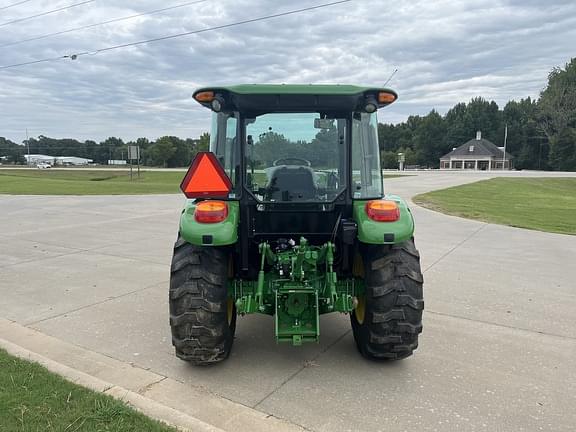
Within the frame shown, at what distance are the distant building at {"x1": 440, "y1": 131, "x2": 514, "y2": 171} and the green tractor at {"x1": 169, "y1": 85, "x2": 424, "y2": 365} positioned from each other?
86.1m

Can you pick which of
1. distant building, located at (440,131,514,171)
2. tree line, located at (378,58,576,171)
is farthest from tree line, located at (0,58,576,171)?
distant building, located at (440,131,514,171)

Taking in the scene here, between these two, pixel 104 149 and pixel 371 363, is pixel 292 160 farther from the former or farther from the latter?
pixel 104 149

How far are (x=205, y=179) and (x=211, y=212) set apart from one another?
247 millimetres

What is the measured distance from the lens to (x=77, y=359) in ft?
12.0

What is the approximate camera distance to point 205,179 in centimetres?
323

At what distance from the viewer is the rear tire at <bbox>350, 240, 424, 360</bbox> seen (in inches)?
130

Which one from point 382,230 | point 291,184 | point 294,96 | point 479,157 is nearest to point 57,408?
point 291,184

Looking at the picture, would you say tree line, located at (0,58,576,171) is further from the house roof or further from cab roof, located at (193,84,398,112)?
cab roof, located at (193,84,398,112)

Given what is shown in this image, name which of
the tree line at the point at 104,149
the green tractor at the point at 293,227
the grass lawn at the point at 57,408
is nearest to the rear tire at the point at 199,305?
the green tractor at the point at 293,227

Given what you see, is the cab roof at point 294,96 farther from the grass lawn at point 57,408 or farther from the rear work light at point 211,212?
the grass lawn at point 57,408

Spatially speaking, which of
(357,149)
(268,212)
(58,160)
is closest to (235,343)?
(268,212)

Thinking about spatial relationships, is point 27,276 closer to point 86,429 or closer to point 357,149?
point 86,429

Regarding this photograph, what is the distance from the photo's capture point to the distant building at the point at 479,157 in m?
83.0

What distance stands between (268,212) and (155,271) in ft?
11.9
